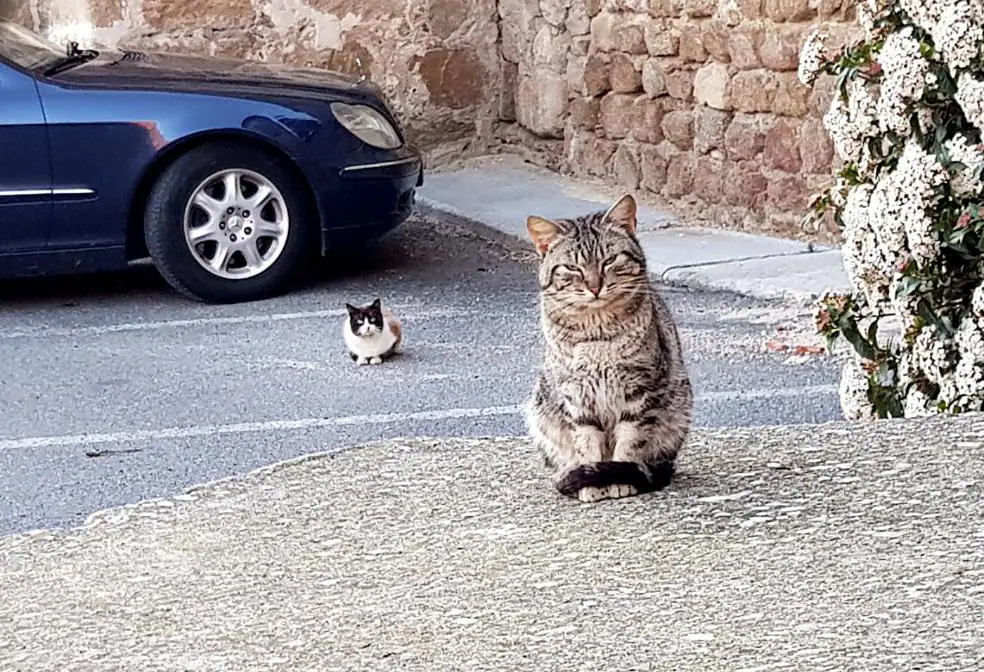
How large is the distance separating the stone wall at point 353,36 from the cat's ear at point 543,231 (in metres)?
8.40

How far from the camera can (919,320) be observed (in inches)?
220

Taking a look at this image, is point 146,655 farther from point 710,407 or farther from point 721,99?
point 721,99

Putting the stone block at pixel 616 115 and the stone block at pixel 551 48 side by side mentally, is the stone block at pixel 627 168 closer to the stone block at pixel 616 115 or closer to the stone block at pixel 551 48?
the stone block at pixel 616 115

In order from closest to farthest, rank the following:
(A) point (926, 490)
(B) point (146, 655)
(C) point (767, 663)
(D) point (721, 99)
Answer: (C) point (767, 663) → (B) point (146, 655) → (A) point (926, 490) → (D) point (721, 99)

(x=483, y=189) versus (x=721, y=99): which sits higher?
(x=721, y=99)

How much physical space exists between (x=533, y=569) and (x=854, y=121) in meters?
2.25

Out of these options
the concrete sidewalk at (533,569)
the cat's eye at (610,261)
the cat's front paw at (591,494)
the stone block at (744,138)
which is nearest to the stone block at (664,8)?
the stone block at (744,138)

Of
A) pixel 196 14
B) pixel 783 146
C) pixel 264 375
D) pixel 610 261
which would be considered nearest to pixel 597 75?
pixel 783 146

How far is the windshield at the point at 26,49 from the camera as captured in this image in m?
9.57

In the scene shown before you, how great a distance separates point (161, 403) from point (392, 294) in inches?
99.2

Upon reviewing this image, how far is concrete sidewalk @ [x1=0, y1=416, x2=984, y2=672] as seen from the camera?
3676mm

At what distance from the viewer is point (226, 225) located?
960 centimetres

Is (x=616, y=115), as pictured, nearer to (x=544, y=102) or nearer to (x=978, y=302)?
(x=544, y=102)

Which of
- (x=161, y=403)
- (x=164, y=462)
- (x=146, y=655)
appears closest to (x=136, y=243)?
(x=161, y=403)
